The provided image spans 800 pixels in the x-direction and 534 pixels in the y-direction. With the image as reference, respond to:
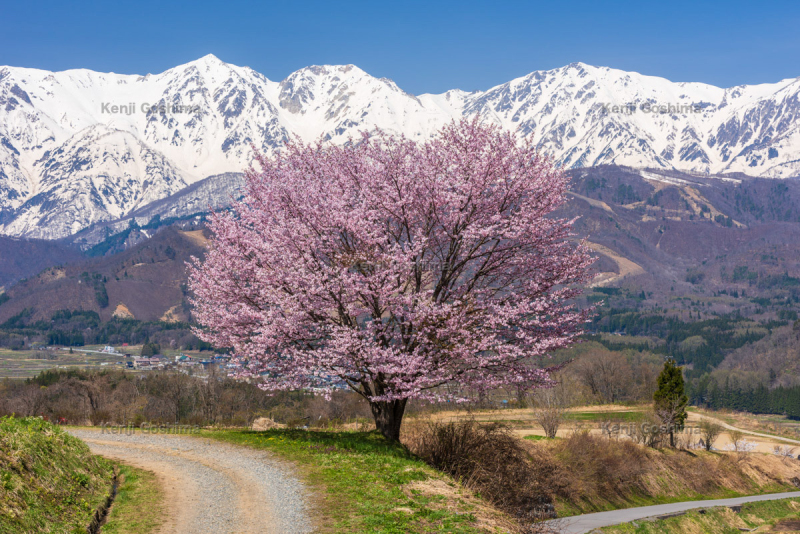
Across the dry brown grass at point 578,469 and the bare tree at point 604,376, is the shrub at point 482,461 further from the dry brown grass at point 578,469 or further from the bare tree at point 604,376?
the bare tree at point 604,376

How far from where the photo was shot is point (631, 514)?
188 ft

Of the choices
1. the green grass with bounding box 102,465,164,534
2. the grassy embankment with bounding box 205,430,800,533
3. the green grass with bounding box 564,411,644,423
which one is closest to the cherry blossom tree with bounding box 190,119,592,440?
the grassy embankment with bounding box 205,430,800,533

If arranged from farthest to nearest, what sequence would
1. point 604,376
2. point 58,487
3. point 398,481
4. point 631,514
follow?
point 604,376 → point 631,514 → point 398,481 → point 58,487

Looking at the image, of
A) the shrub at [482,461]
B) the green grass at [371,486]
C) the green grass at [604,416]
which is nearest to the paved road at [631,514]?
the green grass at [604,416]

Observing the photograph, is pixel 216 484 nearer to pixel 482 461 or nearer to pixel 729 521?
pixel 482 461

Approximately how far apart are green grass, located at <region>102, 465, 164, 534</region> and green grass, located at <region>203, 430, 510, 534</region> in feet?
13.7

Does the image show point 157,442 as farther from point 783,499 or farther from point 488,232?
point 783,499

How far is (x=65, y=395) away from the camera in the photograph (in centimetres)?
9850

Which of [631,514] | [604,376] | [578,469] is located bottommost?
[631,514]

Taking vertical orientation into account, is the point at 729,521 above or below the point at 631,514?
below

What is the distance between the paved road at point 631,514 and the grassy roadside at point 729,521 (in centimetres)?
114

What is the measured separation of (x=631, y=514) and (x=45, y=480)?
50.8 m

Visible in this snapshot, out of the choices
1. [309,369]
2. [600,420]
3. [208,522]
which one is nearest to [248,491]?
[208,522]

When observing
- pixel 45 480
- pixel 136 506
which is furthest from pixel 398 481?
pixel 45 480
